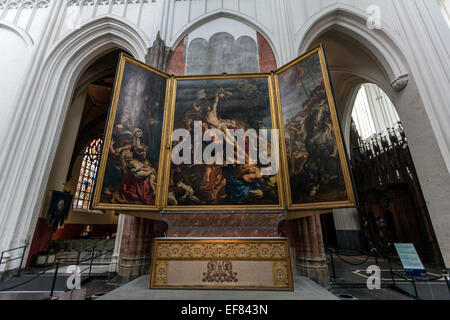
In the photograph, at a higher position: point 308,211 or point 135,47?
point 135,47

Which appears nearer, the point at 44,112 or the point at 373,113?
the point at 44,112

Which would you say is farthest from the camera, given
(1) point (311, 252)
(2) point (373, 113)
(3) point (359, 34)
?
(2) point (373, 113)

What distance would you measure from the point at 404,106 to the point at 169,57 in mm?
7384

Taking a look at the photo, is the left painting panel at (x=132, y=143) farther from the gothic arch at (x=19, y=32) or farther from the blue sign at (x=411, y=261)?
the gothic arch at (x=19, y=32)

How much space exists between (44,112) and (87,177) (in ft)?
37.9

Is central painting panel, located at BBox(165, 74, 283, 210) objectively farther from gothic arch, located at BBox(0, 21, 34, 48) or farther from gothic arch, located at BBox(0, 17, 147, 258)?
gothic arch, located at BBox(0, 21, 34, 48)

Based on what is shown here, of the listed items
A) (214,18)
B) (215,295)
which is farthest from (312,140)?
(214,18)

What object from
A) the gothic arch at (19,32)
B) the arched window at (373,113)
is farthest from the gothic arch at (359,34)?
the gothic arch at (19,32)

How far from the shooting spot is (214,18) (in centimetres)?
776

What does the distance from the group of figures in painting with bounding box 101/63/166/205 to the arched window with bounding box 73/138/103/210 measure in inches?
523

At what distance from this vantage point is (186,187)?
465 cm

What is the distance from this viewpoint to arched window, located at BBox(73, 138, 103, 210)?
51.2 feet

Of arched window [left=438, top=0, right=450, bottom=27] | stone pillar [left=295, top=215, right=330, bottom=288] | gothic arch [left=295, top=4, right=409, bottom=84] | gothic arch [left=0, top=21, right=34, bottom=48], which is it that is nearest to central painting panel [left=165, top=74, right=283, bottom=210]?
stone pillar [left=295, top=215, right=330, bottom=288]

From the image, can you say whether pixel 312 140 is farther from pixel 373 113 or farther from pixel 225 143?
pixel 373 113
